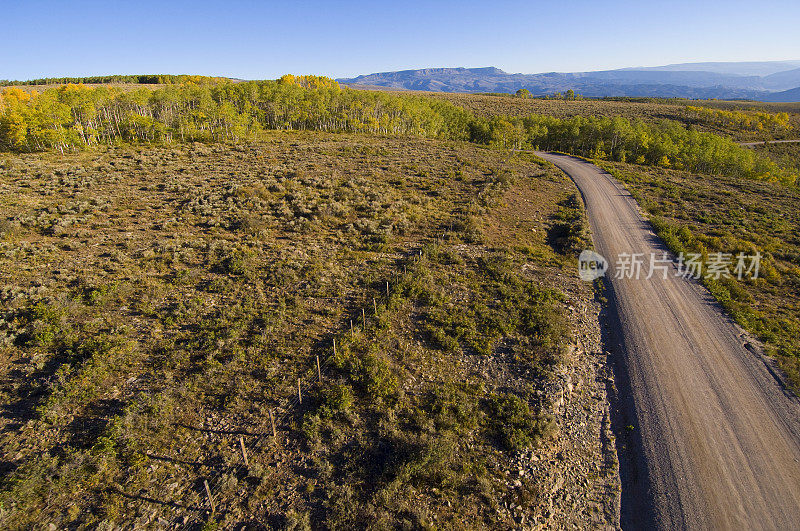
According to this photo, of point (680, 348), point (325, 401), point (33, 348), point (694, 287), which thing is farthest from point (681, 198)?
point (33, 348)

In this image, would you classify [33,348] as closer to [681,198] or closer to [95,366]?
[95,366]

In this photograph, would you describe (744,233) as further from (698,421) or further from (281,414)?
(281,414)

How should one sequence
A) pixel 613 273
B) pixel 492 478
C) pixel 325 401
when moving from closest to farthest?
1. pixel 492 478
2. pixel 325 401
3. pixel 613 273

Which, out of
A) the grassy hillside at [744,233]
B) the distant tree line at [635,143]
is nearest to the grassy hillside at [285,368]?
the grassy hillside at [744,233]

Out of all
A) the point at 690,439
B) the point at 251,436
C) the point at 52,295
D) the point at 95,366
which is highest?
the point at 52,295

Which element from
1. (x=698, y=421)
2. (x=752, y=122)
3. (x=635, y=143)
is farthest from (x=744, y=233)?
(x=752, y=122)

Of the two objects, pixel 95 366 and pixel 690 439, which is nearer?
pixel 690 439

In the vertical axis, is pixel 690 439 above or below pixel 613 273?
below
